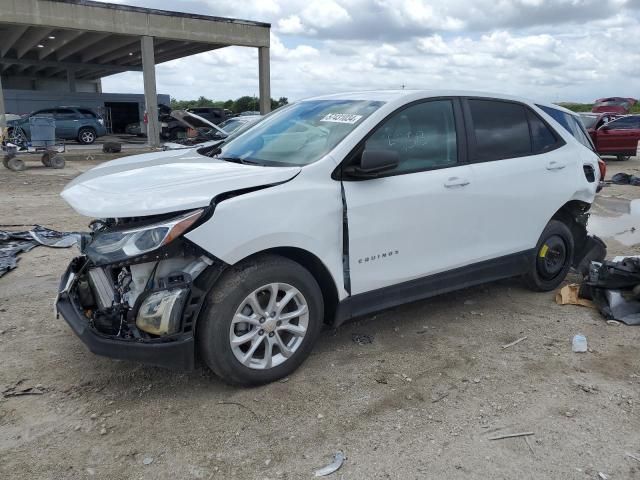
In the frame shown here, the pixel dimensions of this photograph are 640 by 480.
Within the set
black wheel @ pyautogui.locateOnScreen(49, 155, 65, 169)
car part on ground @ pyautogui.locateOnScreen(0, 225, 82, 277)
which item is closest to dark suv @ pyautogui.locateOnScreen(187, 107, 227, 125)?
black wheel @ pyautogui.locateOnScreen(49, 155, 65, 169)

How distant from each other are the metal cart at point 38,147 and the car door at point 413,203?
13116mm

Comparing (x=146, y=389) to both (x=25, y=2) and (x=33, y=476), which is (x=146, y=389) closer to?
(x=33, y=476)

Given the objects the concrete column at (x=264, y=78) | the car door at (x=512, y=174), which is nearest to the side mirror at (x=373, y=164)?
the car door at (x=512, y=174)

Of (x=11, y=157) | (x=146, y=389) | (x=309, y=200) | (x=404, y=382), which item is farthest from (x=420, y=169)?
(x=11, y=157)

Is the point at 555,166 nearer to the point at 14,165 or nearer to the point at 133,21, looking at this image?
the point at 14,165

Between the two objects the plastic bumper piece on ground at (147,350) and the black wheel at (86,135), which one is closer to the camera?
the plastic bumper piece on ground at (147,350)

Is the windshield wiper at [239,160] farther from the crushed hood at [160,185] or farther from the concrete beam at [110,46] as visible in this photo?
the concrete beam at [110,46]

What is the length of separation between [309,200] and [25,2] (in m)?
20.9

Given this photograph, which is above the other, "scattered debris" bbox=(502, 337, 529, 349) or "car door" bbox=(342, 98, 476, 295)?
"car door" bbox=(342, 98, 476, 295)

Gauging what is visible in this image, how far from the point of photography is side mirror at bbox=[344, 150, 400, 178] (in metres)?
3.34

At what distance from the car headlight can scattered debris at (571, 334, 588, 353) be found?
281 cm

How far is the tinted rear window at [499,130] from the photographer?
4223mm

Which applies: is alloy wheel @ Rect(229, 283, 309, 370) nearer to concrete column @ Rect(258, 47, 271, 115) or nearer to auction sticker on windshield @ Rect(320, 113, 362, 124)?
auction sticker on windshield @ Rect(320, 113, 362, 124)

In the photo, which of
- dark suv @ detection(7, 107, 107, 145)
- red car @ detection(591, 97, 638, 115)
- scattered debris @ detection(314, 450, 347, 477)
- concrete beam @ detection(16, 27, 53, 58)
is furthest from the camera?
red car @ detection(591, 97, 638, 115)
